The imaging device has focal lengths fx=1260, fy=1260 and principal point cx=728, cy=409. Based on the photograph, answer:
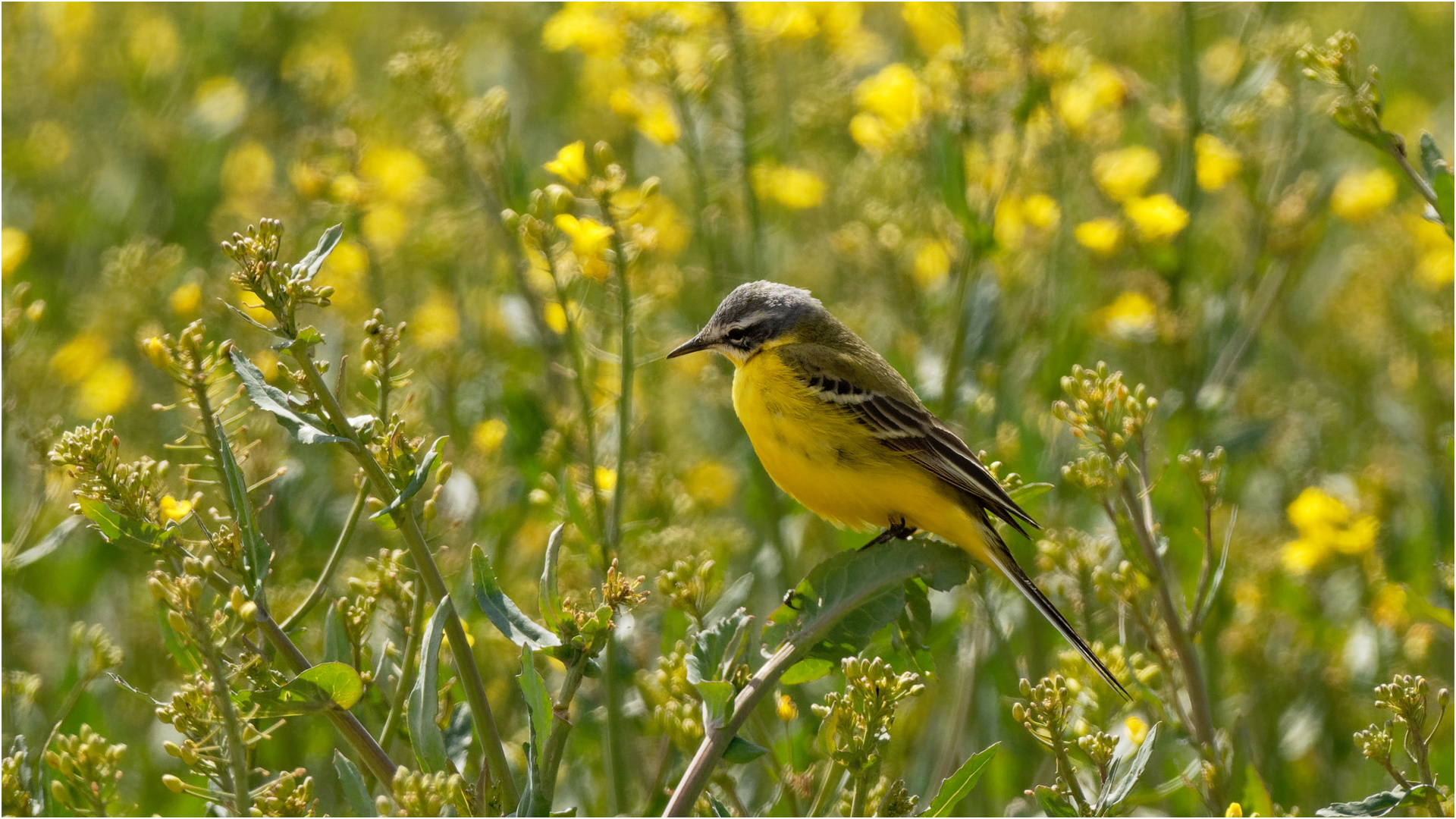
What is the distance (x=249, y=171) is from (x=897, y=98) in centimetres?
457

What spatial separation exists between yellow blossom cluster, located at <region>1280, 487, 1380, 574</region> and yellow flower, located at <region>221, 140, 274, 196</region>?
6179 millimetres

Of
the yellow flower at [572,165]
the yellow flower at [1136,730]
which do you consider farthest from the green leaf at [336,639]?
the yellow flower at [1136,730]

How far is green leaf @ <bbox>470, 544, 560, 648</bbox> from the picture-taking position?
262cm

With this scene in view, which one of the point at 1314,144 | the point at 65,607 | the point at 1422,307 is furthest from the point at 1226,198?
the point at 65,607

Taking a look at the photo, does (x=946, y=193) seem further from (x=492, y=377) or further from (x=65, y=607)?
(x=65, y=607)

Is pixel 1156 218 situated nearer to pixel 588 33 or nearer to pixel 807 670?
pixel 588 33

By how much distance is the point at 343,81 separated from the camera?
24.9ft

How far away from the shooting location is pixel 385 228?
7.11 meters

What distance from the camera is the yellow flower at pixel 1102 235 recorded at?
5879mm

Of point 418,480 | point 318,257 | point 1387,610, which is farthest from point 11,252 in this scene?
point 1387,610

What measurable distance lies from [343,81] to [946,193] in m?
4.16

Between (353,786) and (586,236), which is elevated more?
(586,236)

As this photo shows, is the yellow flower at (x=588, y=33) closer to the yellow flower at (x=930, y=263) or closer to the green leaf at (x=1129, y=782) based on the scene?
the yellow flower at (x=930, y=263)

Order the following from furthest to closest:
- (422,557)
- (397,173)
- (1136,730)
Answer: (397,173), (1136,730), (422,557)
